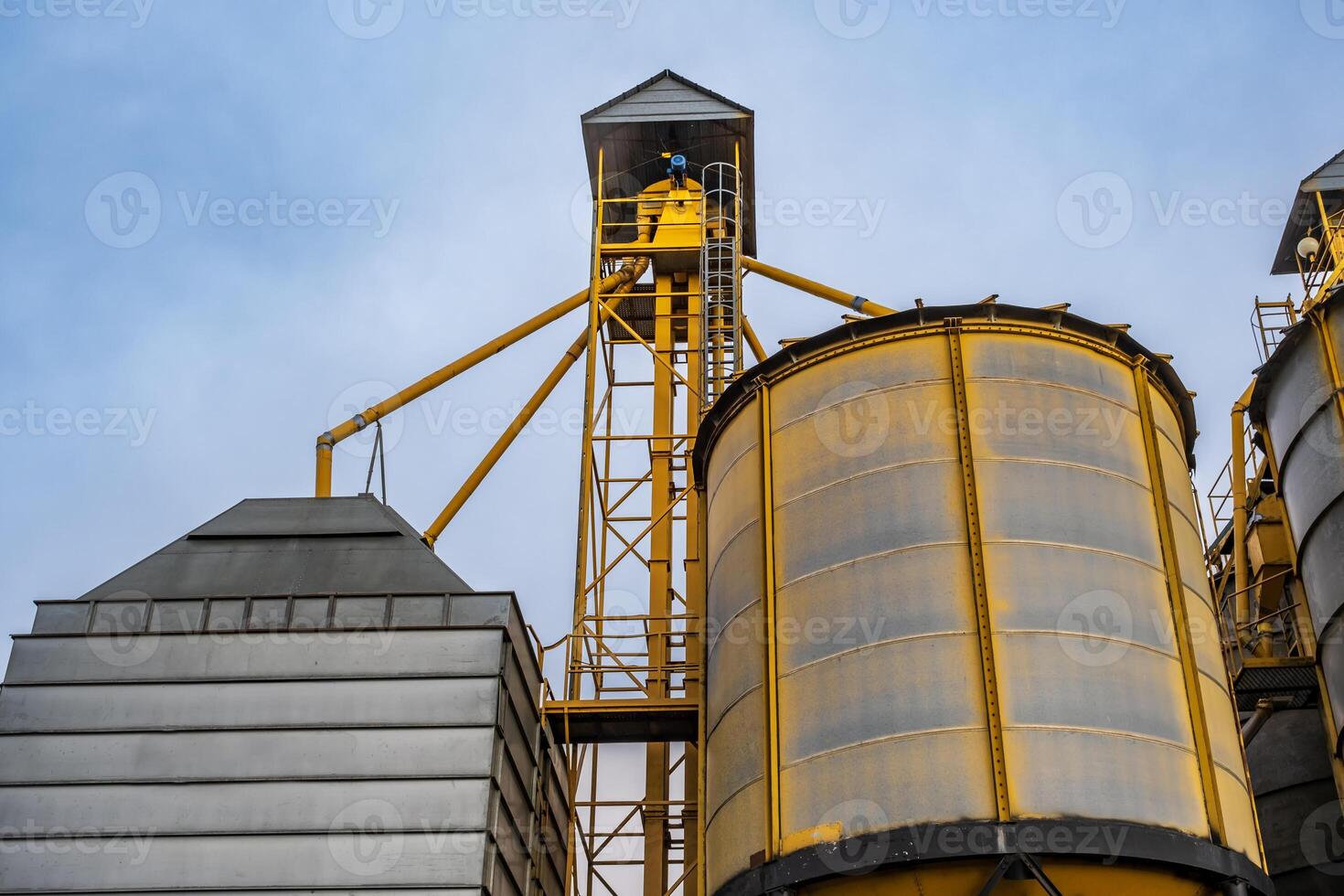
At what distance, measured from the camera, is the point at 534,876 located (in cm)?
1994

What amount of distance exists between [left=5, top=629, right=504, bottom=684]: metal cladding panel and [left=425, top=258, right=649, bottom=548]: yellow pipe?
6.00 meters

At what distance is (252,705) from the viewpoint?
1847 cm

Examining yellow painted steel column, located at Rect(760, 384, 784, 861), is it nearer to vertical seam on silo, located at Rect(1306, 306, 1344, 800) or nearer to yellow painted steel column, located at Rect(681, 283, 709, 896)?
yellow painted steel column, located at Rect(681, 283, 709, 896)

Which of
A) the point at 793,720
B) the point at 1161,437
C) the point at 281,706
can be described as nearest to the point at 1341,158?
the point at 1161,437

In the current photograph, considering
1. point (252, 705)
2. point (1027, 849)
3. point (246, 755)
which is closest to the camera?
point (1027, 849)

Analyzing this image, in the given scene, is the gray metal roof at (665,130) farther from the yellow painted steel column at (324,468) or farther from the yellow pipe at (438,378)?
the yellow painted steel column at (324,468)
